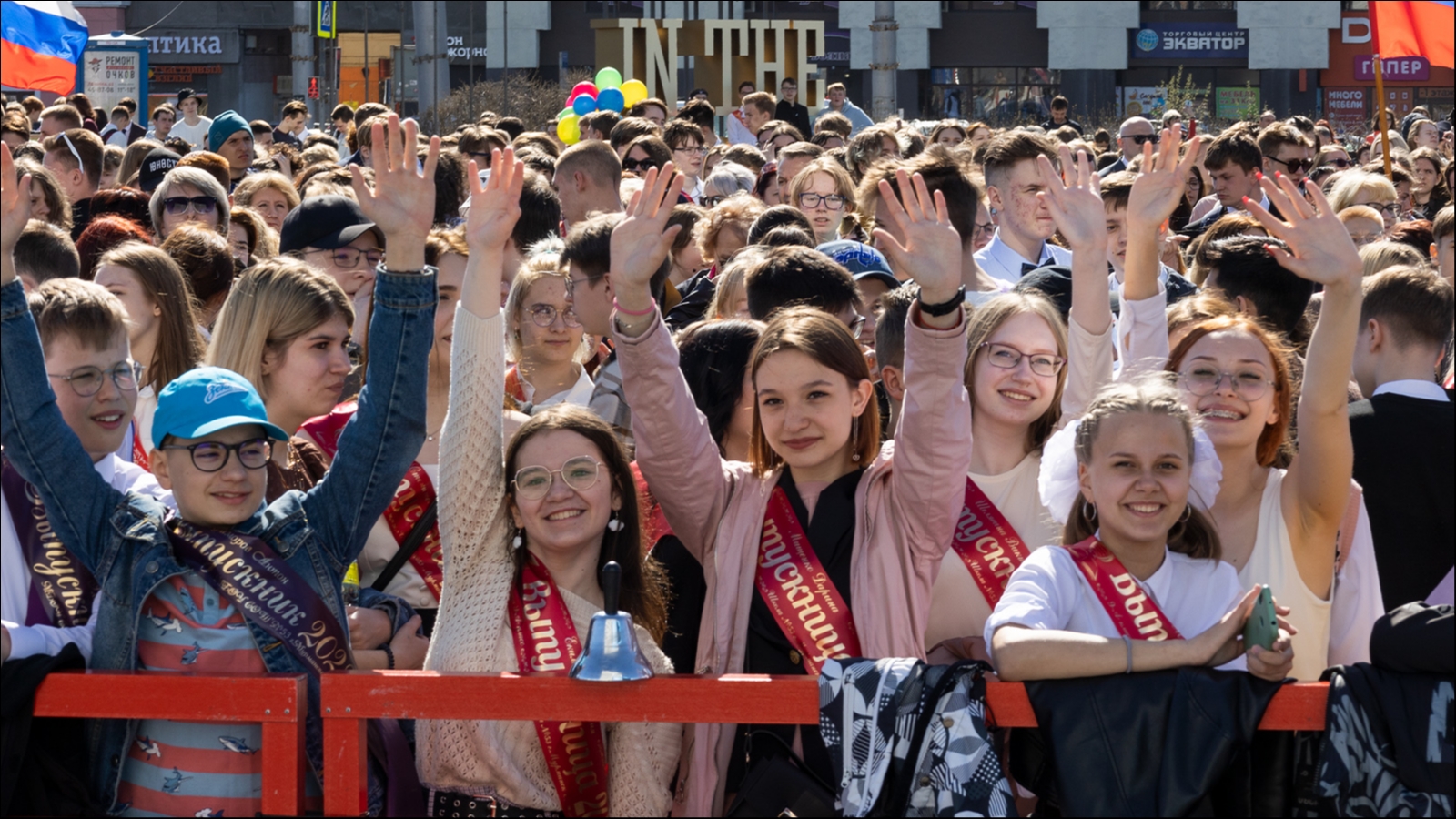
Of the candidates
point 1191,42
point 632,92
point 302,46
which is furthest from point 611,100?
point 1191,42

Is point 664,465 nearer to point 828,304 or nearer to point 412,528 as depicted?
point 412,528

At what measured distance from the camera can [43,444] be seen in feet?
9.49

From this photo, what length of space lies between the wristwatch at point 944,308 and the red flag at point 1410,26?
435 centimetres

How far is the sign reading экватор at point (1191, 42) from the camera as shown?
40.8 meters

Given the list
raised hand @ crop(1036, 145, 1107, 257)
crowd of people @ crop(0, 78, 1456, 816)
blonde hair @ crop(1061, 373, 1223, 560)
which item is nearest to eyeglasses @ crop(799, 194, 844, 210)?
crowd of people @ crop(0, 78, 1456, 816)

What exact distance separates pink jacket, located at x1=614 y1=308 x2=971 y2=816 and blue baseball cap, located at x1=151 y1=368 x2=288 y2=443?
0.77 meters

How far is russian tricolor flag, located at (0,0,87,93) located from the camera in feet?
22.4

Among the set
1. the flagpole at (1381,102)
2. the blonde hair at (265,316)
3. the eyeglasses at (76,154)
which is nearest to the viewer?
the blonde hair at (265,316)

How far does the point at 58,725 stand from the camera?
293 centimetres

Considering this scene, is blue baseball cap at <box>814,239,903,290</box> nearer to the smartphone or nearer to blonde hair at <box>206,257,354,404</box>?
blonde hair at <box>206,257,354,404</box>

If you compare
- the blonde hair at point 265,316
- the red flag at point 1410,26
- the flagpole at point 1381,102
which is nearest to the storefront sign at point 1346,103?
the flagpole at point 1381,102

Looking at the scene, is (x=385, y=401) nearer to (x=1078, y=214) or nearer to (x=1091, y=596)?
(x=1091, y=596)

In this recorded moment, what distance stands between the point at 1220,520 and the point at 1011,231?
9.49 ft

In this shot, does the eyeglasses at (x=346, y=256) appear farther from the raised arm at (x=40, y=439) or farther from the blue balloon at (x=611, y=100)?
the blue balloon at (x=611, y=100)
